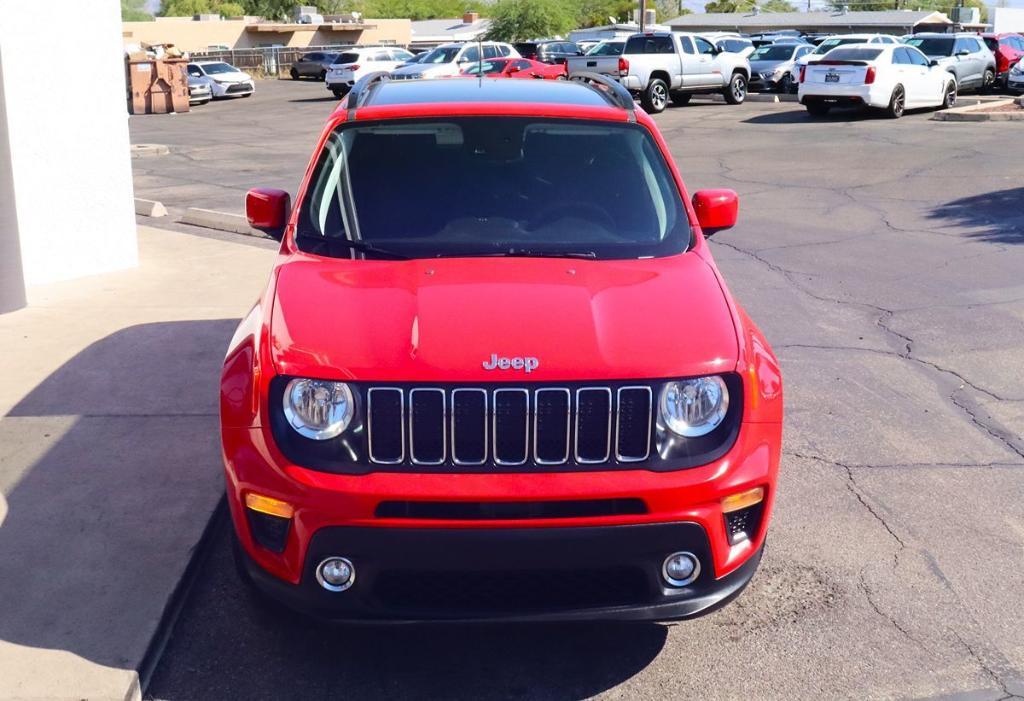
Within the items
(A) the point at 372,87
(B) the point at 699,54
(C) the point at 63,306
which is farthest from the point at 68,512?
(B) the point at 699,54

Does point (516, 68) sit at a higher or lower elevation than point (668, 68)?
lower

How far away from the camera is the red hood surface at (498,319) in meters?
3.91

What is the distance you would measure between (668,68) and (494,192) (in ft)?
86.0

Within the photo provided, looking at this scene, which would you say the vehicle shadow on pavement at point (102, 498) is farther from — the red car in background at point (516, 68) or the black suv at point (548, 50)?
the black suv at point (548, 50)

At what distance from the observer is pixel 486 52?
41.2m

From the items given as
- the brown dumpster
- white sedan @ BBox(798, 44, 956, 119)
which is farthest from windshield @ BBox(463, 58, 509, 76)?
white sedan @ BBox(798, 44, 956, 119)

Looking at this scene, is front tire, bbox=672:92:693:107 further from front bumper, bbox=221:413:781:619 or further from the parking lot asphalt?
front bumper, bbox=221:413:781:619

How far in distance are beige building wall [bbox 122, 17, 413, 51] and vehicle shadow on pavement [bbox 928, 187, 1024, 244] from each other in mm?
56084

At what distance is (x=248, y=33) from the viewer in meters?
75.4

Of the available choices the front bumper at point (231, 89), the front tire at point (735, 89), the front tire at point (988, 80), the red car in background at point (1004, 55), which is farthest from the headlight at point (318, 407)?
the front bumper at point (231, 89)

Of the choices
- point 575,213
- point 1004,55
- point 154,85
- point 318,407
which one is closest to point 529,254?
point 575,213

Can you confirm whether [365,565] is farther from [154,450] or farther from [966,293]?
[966,293]

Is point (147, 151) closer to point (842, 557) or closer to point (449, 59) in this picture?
point (449, 59)

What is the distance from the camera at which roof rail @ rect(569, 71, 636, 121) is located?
5707mm
